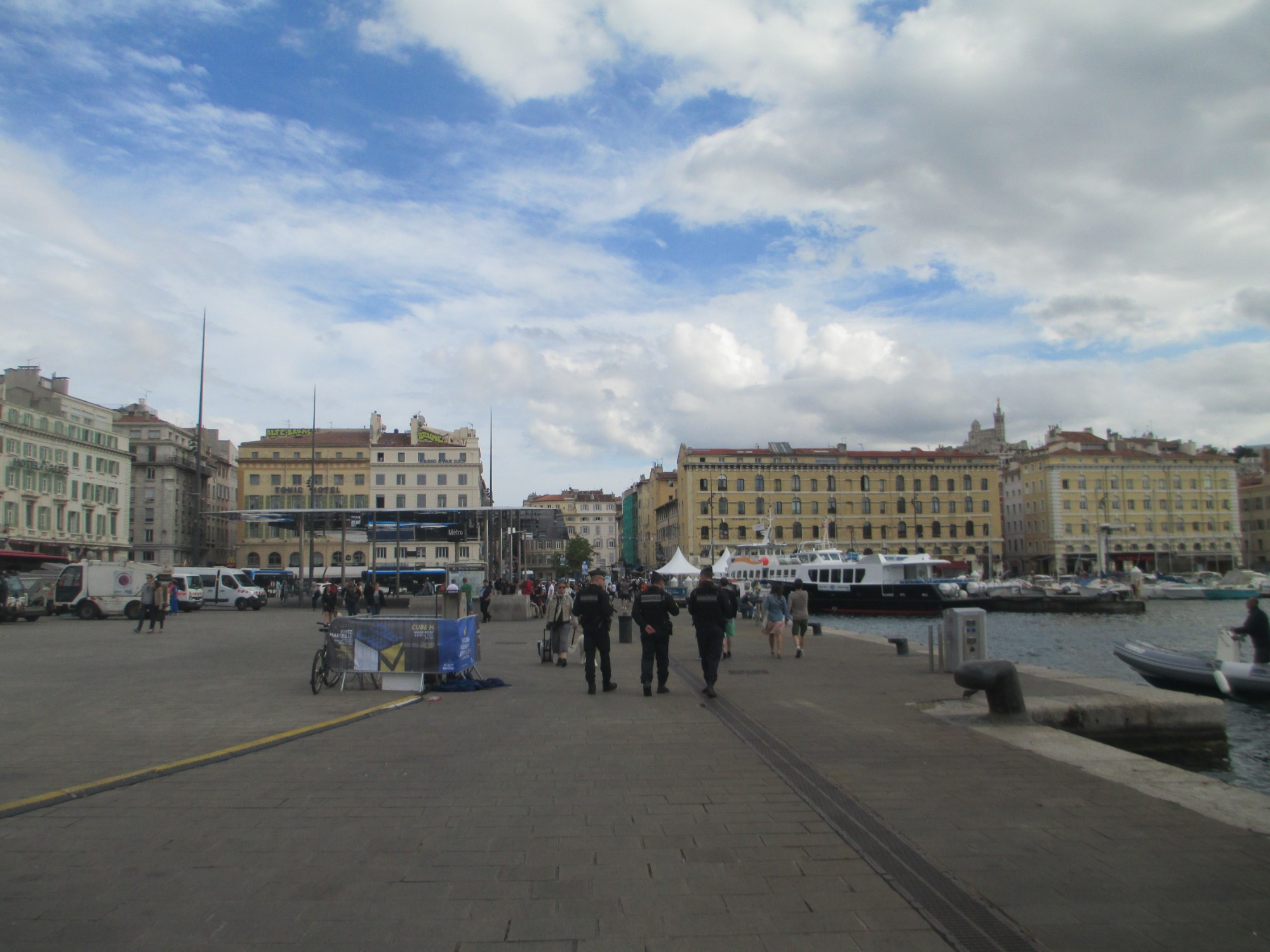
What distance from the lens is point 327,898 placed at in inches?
171

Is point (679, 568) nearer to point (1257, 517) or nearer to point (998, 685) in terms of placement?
point (998, 685)

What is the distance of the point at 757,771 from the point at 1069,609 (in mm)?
55470

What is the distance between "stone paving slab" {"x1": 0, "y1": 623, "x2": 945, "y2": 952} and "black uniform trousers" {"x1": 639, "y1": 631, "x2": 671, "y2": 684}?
3.44m

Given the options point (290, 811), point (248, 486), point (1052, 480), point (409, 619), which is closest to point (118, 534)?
point (248, 486)

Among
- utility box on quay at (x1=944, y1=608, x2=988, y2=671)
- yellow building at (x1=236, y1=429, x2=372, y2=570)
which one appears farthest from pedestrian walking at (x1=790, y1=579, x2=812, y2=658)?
yellow building at (x1=236, y1=429, x2=372, y2=570)

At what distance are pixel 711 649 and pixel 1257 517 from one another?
394ft

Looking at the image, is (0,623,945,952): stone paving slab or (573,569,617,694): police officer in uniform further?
(573,569,617,694): police officer in uniform

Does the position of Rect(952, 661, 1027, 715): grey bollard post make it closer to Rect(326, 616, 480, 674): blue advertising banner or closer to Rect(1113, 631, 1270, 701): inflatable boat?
Rect(326, 616, 480, 674): blue advertising banner

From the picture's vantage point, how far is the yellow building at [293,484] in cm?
9169

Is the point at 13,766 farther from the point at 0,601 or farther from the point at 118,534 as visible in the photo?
the point at 118,534

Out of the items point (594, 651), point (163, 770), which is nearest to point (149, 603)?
point (594, 651)

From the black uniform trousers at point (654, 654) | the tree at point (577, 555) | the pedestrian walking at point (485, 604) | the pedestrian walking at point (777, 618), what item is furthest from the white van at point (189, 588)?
the tree at point (577, 555)

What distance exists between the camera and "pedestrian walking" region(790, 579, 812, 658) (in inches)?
671

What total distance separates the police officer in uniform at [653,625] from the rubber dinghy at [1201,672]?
396 inches
